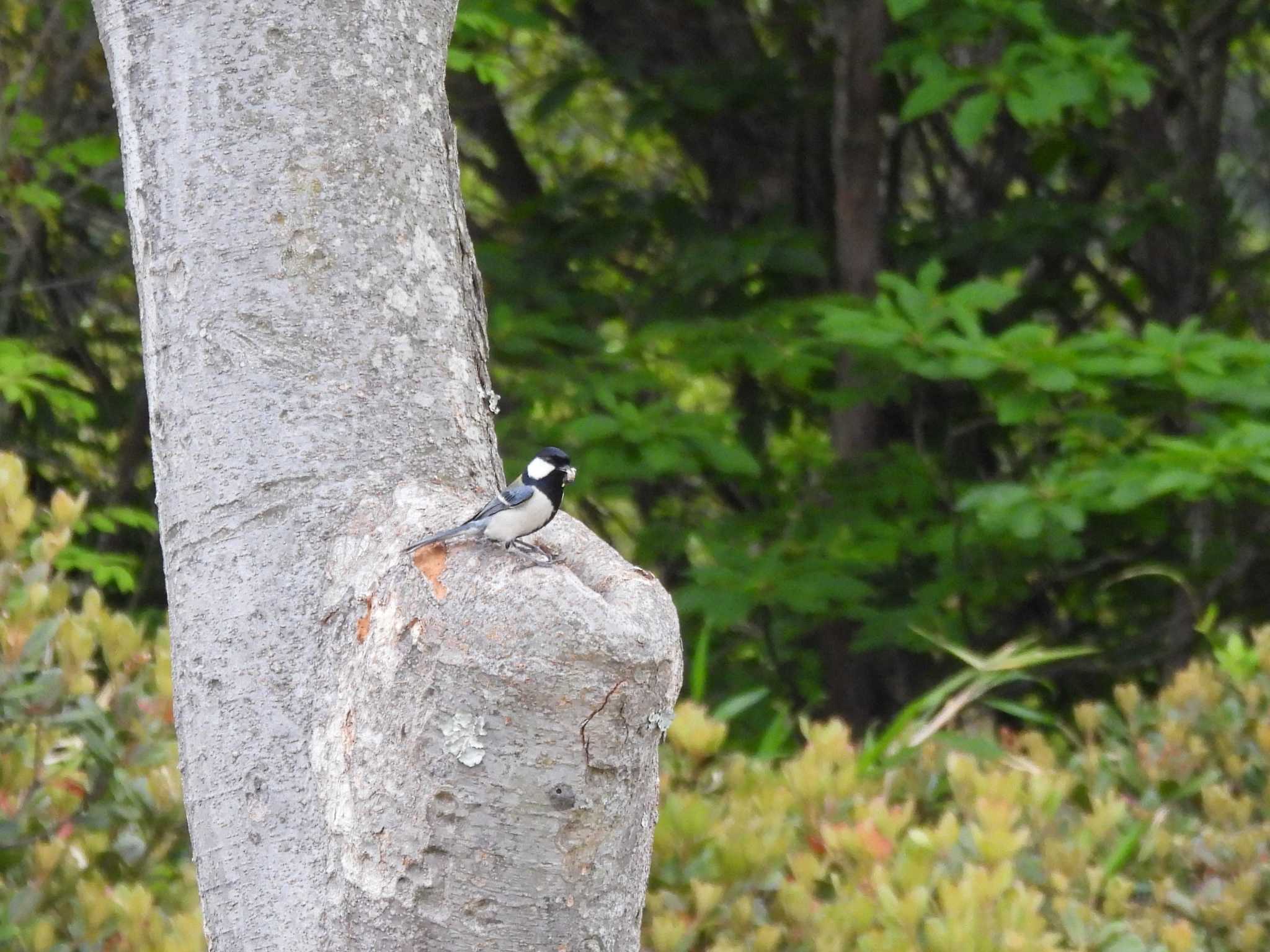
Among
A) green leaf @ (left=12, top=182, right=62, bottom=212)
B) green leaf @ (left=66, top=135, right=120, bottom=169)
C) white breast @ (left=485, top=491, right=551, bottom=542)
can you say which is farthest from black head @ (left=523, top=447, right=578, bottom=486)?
green leaf @ (left=12, top=182, right=62, bottom=212)

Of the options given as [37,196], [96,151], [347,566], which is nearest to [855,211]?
[96,151]

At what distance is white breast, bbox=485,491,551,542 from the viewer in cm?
146

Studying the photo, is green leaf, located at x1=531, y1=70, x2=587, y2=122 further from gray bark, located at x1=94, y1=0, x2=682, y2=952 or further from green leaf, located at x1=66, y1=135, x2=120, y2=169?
gray bark, located at x1=94, y1=0, x2=682, y2=952

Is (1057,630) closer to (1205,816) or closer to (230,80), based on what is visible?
(1205,816)

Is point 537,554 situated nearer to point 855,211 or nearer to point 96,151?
point 96,151

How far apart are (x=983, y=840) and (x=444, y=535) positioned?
1411 mm

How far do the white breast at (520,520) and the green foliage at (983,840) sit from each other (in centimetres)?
108

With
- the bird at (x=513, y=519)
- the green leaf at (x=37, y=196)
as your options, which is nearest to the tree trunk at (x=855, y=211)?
the green leaf at (x=37, y=196)

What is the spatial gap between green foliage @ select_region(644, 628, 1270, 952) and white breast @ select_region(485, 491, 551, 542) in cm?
108

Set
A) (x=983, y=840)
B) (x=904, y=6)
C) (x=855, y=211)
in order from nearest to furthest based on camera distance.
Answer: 1. (x=983, y=840)
2. (x=904, y=6)
3. (x=855, y=211)

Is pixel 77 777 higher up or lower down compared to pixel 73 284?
lower down

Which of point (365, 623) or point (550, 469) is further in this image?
point (550, 469)

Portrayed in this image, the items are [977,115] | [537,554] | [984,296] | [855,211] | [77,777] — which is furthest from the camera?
[855,211]

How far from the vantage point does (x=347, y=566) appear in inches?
57.9
